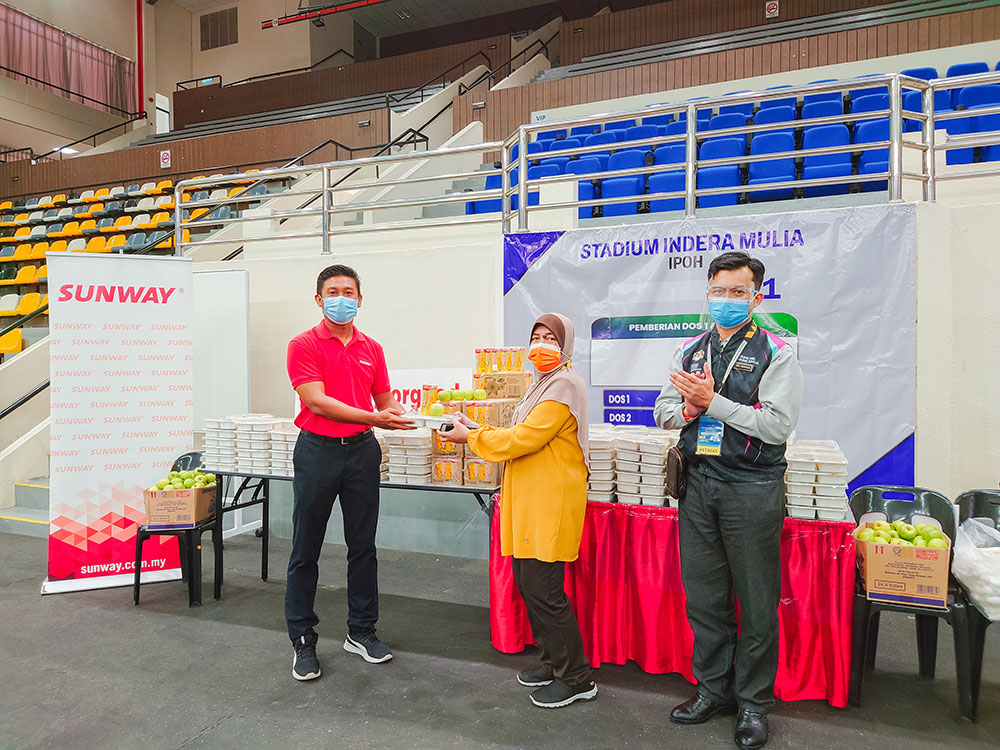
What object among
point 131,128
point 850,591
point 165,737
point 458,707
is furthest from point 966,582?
point 131,128

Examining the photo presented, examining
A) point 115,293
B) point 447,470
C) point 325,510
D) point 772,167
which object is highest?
point 772,167

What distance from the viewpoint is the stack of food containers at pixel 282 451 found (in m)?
4.05

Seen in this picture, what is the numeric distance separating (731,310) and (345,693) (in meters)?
2.35

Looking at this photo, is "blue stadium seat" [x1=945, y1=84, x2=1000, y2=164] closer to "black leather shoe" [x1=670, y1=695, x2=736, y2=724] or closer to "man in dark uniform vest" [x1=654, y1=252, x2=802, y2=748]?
"man in dark uniform vest" [x1=654, y1=252, x2=802, y2=748]

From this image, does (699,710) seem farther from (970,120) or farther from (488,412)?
A: (970,120)

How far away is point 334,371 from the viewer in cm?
318

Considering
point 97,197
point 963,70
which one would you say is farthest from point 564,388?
point 97,197

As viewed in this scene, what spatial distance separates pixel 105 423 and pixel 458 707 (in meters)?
3.27

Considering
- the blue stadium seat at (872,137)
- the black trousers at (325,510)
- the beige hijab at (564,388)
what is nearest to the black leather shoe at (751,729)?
the beige hijab at (564,388)

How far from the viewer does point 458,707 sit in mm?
2842

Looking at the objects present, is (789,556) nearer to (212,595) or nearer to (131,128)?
(212,595)

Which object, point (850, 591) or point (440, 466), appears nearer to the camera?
point (850, 591)

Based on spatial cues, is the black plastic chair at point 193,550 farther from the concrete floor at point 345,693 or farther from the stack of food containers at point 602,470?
the stack of food containers at point 602,470

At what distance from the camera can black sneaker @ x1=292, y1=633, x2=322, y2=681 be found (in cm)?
308
